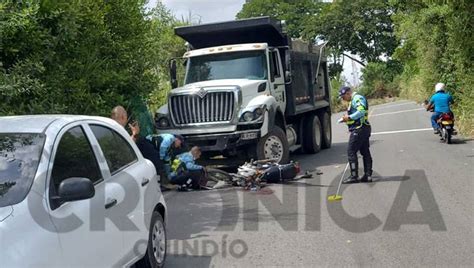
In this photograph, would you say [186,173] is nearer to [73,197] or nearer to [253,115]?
[253,115]

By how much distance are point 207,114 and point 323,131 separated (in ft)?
19.7

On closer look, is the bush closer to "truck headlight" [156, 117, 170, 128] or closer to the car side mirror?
"truck headlight" [156, 117, 170, 128]

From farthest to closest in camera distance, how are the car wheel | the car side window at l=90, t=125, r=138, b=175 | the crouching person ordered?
1. the crouching person
2. the car wheel
3. the car side window at l=90, t=125, r=138, b=175

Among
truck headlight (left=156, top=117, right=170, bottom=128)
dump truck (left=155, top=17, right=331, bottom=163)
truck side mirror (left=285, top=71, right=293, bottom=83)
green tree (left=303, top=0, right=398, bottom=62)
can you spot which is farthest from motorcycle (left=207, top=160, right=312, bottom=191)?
green tree (left=303, top=0, right=398, bottom=62)

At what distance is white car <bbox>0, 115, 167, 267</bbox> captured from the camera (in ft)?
12.1

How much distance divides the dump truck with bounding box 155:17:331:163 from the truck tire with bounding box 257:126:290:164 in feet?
0.07

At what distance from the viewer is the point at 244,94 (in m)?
12.8

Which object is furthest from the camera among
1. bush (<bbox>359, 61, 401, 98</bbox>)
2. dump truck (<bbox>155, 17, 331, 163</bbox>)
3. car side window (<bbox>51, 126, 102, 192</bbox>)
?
bush (<bbox>359, 61, 401, 98</bbox>)

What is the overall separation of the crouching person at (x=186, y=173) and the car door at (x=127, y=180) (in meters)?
4.95

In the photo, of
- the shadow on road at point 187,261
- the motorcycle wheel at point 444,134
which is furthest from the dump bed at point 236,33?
the shadow on road at point 187,261

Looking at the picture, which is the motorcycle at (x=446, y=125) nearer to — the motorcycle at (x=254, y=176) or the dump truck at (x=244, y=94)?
the dump truck at (x=244, y=94)

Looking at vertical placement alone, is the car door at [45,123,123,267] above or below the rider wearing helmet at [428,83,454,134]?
above

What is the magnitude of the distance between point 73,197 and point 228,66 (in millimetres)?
10382

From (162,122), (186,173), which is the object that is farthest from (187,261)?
(162,122)
